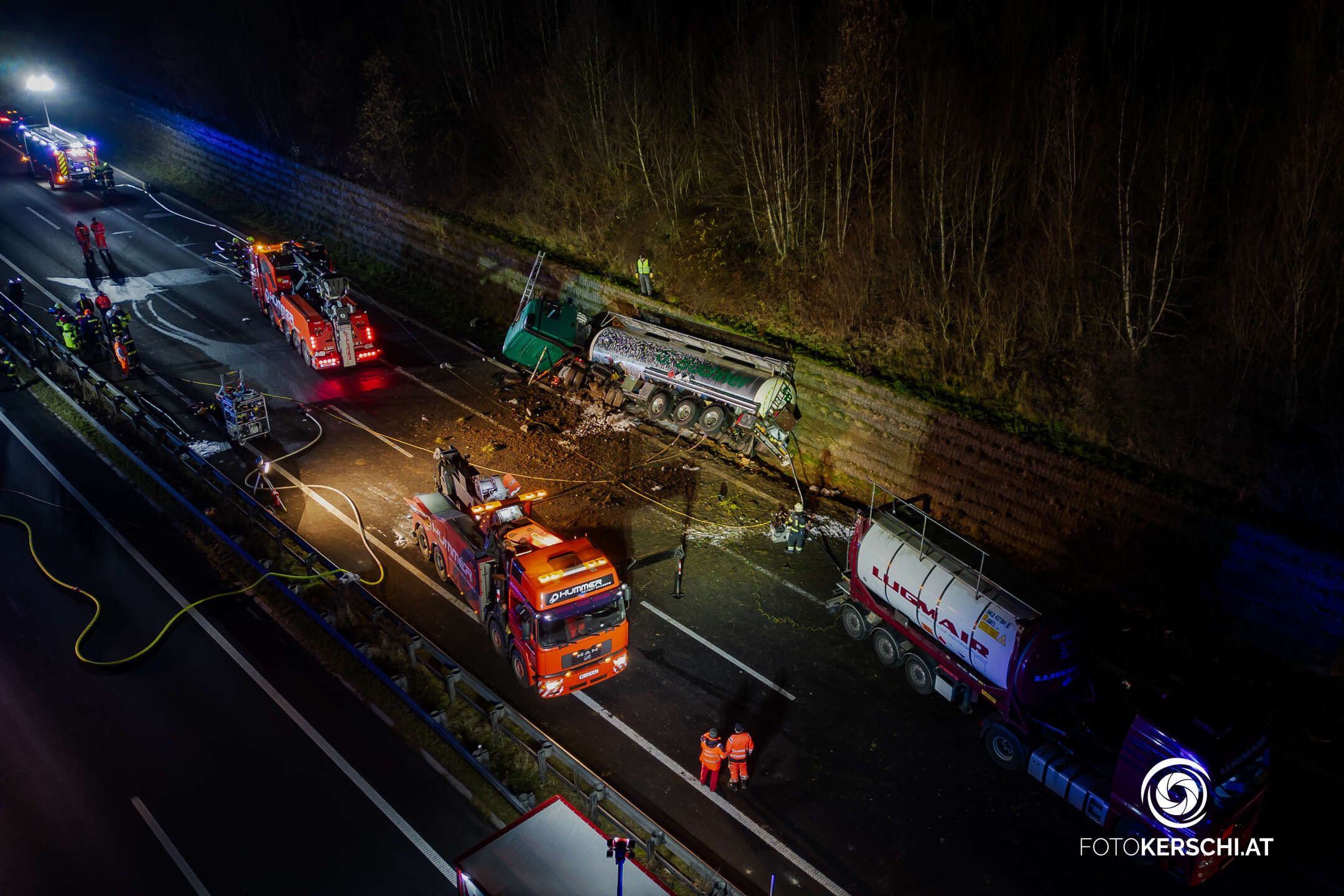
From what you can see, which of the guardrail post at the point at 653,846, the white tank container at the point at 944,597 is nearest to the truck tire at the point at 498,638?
the guardrail post at the point at 653,846

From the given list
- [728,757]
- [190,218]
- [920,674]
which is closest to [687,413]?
[920,674]

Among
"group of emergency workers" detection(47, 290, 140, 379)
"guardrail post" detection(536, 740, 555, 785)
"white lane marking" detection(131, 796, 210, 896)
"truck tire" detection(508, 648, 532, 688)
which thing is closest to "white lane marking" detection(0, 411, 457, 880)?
"guardrail post" detection(536, 740, 555, 785)

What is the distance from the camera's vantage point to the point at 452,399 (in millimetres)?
29219

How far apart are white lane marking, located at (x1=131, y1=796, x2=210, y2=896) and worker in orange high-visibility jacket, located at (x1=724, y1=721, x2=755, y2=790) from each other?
809 cm

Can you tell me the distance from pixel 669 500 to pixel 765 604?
5015 millimetres

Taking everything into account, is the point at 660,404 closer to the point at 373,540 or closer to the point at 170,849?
the point at 373,540

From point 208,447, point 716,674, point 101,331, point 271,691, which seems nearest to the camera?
point 271,691

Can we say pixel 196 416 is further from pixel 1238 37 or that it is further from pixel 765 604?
pixel 1238 37

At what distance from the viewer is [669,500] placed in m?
23.9

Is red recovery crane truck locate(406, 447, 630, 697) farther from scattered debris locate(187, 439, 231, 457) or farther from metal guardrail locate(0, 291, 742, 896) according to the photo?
scattered debris locate(187, 439, 231, 457)

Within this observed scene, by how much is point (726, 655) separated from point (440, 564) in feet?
22.5

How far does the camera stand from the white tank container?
15172mm

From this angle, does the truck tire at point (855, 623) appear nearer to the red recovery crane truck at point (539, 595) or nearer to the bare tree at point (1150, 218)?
the red recovery crane truck at point (539, 595)

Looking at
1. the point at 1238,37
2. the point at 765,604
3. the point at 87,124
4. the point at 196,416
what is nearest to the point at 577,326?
the point at 196,416
